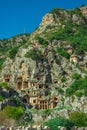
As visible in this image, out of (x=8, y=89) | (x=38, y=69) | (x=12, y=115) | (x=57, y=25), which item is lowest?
(x=12, y=115)

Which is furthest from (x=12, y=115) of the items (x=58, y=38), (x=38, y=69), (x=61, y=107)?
(x=58, y=38)

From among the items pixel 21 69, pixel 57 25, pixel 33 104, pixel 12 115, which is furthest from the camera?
pixel 57 25

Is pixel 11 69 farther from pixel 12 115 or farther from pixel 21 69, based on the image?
pixel 12 115

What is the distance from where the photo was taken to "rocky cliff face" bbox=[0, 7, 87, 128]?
109 meters

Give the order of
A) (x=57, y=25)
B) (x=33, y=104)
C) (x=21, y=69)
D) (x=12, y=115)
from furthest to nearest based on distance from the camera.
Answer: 1. (x=57, y=25)
2. (x=21, y=69)
3. (x=33, y=104)
4. (x=12, y=115)

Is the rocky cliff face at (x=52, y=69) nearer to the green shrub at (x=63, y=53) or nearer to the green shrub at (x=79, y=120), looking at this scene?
the green shrub at (x=63, y=53)

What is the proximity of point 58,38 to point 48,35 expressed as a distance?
6019 mm

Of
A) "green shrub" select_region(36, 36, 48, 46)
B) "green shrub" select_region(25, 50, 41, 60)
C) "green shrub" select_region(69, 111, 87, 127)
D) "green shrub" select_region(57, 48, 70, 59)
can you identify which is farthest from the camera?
"green shrub" select_region(36, 36, 48, 46)

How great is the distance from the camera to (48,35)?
5369 inches

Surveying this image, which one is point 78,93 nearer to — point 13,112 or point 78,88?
point 78,88

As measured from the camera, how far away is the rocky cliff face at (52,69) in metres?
109

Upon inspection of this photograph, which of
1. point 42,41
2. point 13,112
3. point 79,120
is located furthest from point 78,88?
point 79,120

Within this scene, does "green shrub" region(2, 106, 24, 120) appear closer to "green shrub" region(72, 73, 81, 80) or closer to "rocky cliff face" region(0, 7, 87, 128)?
"rocky cliff face" region(0, 7, 87, 128)

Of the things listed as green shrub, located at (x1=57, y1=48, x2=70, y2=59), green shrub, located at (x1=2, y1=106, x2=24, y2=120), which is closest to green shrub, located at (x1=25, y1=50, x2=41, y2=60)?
green shrub, located at (x1=57, y1=48, x2=70, y2=59)
